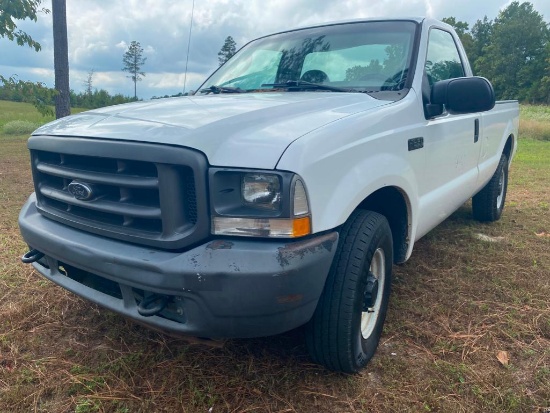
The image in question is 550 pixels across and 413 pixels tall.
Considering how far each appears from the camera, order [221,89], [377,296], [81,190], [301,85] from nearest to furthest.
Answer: [81,190] < [377,296] < [301,85] < [221,89]

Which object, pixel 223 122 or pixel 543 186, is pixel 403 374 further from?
pixel 543 186

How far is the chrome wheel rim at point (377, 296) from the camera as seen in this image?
2.49m

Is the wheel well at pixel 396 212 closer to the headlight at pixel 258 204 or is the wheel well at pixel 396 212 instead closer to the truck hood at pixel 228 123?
the truck hood at pixel 228 123

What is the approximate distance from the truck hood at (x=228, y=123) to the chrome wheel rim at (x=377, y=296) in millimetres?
786

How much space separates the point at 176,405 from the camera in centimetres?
215

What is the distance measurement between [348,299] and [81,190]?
1.31 meters

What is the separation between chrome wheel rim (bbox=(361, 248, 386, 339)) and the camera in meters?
2.49

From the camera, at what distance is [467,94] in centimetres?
276

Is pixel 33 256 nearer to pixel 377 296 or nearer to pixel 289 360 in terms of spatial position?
pixel 289 360

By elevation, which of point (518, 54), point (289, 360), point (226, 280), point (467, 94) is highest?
point (518, 54)

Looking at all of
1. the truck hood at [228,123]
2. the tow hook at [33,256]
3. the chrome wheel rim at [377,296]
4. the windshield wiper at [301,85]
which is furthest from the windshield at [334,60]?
the tow hook at [33,256]

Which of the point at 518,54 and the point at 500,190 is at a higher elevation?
the point at 518,54

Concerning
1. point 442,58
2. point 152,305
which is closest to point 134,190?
point 152,305

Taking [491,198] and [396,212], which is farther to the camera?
[491,198]
